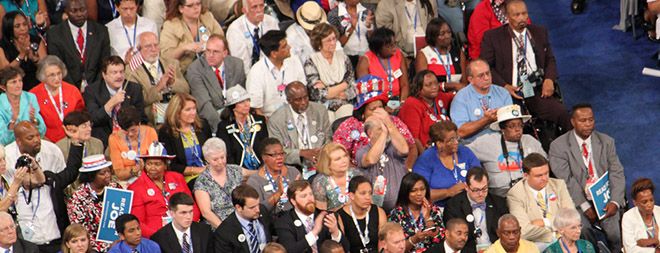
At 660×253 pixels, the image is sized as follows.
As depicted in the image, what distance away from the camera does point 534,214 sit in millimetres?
11453

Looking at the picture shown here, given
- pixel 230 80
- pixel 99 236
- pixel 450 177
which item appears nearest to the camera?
pixel 99 236

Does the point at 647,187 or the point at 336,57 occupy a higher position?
the point at 336,57

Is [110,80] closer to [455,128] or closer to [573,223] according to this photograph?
[455,128]

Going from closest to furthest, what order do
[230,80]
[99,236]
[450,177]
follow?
[99,236] → [450,177] → [230,80]

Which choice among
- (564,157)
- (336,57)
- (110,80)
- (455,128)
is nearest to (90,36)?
(110,80)

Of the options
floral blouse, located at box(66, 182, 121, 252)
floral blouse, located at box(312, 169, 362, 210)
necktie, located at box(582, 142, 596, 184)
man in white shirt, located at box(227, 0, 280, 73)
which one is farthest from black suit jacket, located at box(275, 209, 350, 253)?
man in white shirt, located at box(227, 0, 280, 73)

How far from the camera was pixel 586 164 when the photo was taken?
39.2 ft

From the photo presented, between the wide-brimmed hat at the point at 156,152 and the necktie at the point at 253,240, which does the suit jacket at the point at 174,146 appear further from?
the necktie at the point at 253,240

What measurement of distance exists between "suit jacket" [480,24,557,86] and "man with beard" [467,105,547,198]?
1027mm

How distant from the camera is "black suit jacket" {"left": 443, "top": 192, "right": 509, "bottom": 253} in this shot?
1120cm

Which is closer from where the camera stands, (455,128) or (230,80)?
(455,128)

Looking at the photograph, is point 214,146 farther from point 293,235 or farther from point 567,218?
point 567,218

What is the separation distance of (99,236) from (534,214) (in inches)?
125

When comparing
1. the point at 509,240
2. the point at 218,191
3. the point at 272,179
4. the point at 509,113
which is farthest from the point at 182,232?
the point at 509,113
